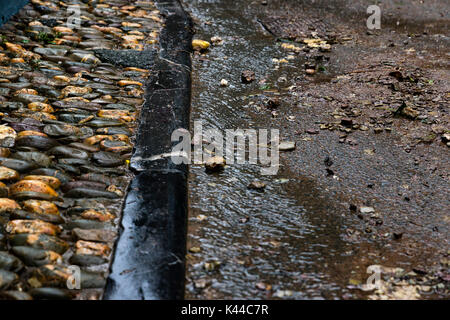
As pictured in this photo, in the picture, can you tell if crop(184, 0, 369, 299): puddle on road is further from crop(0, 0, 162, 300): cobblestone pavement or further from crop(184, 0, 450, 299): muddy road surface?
→ crop(0, 0, 162, 300): cobblestone pavement

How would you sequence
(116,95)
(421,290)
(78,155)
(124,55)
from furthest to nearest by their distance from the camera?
(124,55) → (116,95) → (78,155) → (421,290)

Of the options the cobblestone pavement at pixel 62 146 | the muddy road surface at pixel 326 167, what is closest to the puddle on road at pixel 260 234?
the muddy road surface at pixel 326 167

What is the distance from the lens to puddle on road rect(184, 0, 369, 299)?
1.79 metres

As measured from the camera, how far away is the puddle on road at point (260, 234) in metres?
1.79

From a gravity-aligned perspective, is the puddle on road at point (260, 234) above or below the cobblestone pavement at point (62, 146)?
below

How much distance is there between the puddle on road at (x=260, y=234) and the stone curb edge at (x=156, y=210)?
Answer: 65mm

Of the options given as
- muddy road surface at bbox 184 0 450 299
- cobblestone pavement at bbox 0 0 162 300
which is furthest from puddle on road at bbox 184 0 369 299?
cobblestone pavement at bbox 0 0 162 300

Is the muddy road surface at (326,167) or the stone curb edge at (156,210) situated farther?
the muddy road surface at (326,167)

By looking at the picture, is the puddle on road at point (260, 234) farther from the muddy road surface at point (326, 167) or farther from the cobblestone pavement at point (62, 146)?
the cobblestone pavement at point (62, 146)

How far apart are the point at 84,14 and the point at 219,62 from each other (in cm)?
143

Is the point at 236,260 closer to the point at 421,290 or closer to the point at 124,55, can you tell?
the point at 421,290

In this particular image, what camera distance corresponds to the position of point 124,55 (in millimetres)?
3613

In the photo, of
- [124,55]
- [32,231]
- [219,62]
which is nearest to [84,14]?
[124,55]

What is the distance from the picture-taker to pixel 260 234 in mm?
2062
